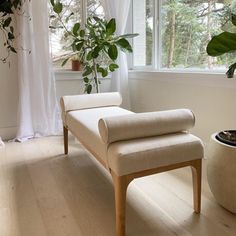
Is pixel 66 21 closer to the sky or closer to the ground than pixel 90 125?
closer to the sky

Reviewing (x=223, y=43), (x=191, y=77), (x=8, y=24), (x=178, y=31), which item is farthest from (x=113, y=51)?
(x=223, y=43)

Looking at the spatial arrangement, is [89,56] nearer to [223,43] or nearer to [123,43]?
[123,43]

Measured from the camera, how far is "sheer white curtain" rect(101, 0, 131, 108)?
333 centimetres

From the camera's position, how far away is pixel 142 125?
1.46 m

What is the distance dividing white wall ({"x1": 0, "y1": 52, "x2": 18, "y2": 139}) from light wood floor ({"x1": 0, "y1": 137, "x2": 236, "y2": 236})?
2.89 ft

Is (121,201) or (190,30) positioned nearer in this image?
(121,201)

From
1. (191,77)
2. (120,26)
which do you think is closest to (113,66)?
(120,26)

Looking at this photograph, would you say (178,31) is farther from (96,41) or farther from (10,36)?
(10,36)

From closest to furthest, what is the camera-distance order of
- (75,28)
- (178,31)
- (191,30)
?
(191,30)
(178,31)
(75,28)

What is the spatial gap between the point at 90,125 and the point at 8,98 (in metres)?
1.81

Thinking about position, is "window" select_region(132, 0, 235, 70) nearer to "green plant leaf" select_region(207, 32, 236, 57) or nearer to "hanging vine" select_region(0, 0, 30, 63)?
"green plant leaf" select_region(207, 32, 236, 57)

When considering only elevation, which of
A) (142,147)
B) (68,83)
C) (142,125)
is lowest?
(142,147)

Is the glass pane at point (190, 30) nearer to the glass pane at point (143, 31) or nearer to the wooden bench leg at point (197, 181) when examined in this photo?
the glass pane at point (143, 31)

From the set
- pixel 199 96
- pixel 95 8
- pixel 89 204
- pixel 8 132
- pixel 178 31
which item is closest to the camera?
pixel 89 204
